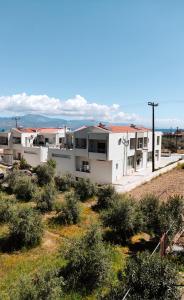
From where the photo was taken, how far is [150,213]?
22.1 metres

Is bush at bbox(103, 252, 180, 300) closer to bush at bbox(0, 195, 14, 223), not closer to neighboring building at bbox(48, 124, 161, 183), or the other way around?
bush at bbox(0, 195, 14, 223)

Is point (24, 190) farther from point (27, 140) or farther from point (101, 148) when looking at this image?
point (27, 140)

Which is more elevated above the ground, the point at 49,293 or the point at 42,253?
the point at 49,293

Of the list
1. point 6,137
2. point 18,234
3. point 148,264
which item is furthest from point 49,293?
point 6,137

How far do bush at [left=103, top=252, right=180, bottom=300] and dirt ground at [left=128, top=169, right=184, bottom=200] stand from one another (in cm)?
2011

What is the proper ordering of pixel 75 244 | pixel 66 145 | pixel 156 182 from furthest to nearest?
pixel 66 145, pixel 156 182, pixel 75 244

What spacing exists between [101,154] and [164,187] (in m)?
9.49

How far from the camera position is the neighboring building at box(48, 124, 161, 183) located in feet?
136

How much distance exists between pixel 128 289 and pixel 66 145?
130 feet

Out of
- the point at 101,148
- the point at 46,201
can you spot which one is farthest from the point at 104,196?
the point at 101,148

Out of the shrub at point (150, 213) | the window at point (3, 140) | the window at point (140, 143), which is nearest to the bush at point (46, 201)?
the shrub at point (150, 213)

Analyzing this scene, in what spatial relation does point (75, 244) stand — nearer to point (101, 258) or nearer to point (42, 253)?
point (101, 258)

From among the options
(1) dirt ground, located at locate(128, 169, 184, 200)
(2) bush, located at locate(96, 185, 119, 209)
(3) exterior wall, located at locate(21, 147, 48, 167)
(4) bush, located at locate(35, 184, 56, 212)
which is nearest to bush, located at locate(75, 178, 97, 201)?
(2) bush, located at locate(96, 185, 119, 209)

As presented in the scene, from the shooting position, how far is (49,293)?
1208 cm
